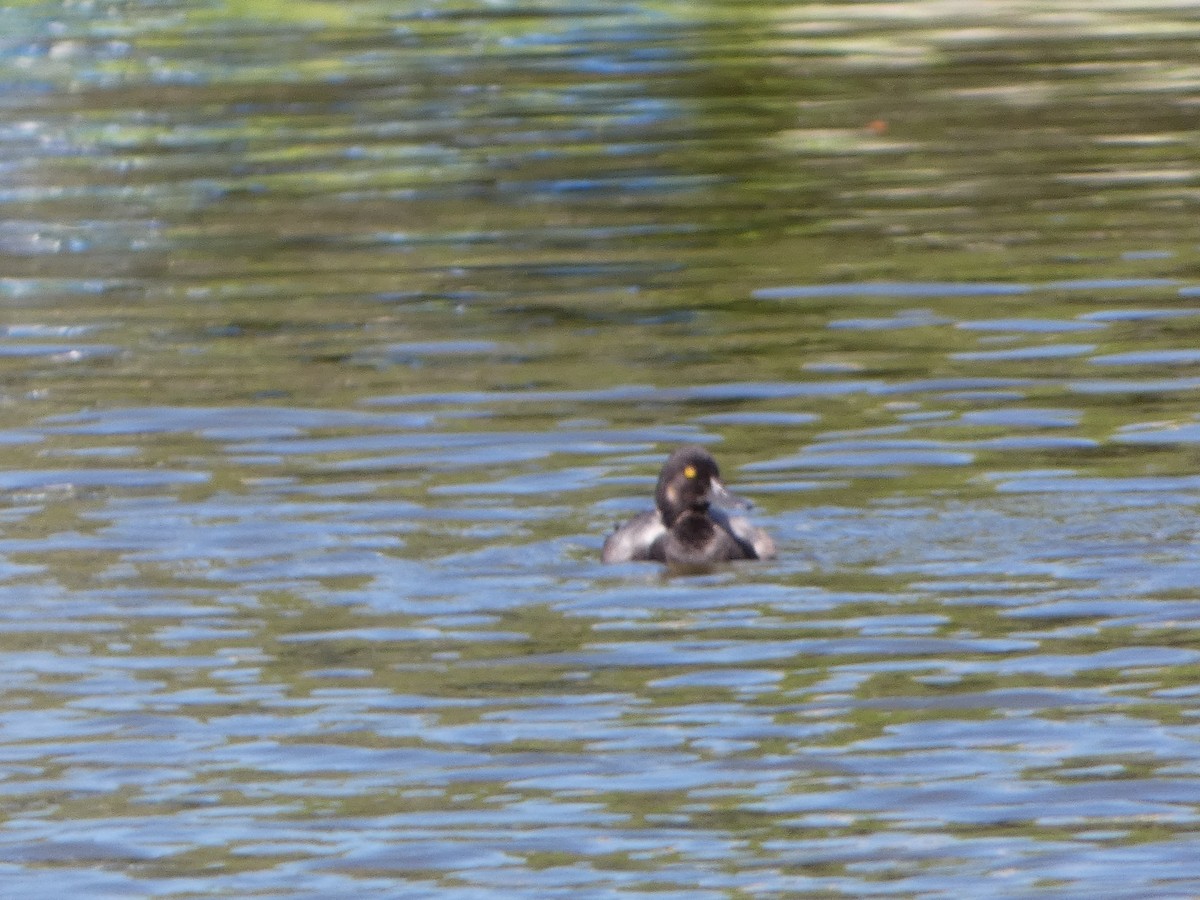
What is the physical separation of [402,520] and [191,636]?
1890 mm

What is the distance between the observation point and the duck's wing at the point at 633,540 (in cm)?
1206

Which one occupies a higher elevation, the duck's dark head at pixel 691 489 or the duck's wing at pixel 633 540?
the duck's dark head at pixel 691 489

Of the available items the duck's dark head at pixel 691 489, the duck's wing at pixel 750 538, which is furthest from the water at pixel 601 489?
the duck's dark head at pixel 691 489

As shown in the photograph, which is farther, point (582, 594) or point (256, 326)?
point (256, 326)

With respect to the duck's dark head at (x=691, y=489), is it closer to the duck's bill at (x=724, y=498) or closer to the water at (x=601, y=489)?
the duck's bill at (x=724, y=498)

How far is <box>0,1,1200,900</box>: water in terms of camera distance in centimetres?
891

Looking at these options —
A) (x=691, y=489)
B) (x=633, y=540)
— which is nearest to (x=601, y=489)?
(x=691, y=489)

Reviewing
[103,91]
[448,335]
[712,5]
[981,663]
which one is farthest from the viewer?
[712,5]

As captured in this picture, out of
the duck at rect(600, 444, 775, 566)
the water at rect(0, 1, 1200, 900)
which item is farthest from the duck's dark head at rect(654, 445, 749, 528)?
the water at rect(0, 1, 1200, 900)

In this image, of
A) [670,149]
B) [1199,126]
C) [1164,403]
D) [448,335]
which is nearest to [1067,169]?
[1199,126]

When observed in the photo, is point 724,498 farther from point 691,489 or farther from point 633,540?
point 633,540

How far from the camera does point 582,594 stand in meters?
11.7

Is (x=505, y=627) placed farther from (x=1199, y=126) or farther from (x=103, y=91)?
(x=103, y=91)

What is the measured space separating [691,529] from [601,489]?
1.16 metres
